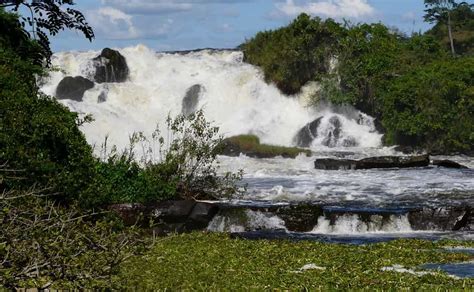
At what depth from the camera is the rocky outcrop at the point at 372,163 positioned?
3747 cm

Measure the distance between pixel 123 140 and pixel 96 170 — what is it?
83.1 ft

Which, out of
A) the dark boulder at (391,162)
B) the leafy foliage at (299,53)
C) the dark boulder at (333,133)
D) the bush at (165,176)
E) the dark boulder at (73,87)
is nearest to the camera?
the bush at (165,176)

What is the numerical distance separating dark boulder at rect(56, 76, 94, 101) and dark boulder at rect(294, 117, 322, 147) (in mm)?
13200

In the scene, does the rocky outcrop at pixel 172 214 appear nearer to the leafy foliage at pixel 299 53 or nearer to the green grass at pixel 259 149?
the green grass at pixel 259 149

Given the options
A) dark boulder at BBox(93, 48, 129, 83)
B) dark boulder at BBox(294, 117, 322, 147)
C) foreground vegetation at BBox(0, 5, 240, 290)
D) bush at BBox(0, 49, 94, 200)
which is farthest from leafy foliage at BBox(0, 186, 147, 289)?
dark boulder at BBox(93, 48, 129, 83)

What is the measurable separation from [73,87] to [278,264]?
37.7 m

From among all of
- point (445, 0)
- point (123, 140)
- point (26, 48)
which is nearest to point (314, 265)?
point (26, 48)

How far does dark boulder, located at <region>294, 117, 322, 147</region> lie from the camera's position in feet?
159

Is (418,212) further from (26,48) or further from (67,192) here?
(26,48)

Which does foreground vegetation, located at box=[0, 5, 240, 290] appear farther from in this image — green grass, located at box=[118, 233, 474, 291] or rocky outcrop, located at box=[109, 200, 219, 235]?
green grass, located at box=[118, 233, 474, 291]

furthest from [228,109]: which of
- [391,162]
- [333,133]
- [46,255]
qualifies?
[46,255]

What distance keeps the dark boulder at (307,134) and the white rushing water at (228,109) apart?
35 centimetres

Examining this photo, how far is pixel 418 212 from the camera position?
2428cm

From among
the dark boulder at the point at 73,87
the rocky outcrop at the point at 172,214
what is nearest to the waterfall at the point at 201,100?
the dark boulder at the point at 73,87
